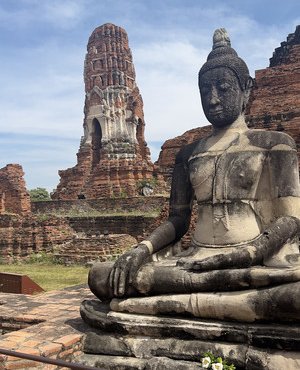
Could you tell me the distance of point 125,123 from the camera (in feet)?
100

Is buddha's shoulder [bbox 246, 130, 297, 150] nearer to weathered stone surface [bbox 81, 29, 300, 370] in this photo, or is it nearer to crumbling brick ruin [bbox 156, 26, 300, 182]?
weathered stone surface [bbox 81, 29, 300, 370]

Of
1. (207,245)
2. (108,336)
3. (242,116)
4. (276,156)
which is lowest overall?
(108,336)

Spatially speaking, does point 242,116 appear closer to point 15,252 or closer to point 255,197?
point 255,197

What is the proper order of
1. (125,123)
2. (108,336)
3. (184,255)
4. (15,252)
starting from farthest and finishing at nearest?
(125,123) → (15,252) → (184,255) → (108,336)

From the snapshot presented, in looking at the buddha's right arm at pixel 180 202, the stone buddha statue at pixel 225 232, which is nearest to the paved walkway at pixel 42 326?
the stone buddha statue at pixel 225 232

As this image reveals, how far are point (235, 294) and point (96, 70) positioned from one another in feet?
96.7

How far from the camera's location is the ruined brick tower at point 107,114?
96.7ft

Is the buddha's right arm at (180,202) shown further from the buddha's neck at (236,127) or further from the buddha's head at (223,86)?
the buddha's head at (223,86)

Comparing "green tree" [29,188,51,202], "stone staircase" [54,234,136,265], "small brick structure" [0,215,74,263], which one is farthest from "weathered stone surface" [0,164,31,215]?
"green tree" [29,188,51,202]

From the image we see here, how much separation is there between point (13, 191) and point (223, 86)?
25.8 metres

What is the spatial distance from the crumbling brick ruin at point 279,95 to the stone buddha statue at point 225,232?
33.0ft

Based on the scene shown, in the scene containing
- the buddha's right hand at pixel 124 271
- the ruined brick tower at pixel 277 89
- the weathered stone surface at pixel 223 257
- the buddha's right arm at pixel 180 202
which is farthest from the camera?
the ruined brick tower at pixel 277 89

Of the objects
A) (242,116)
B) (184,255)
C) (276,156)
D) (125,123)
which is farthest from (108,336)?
(125,123)

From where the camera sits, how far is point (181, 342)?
335 cm
